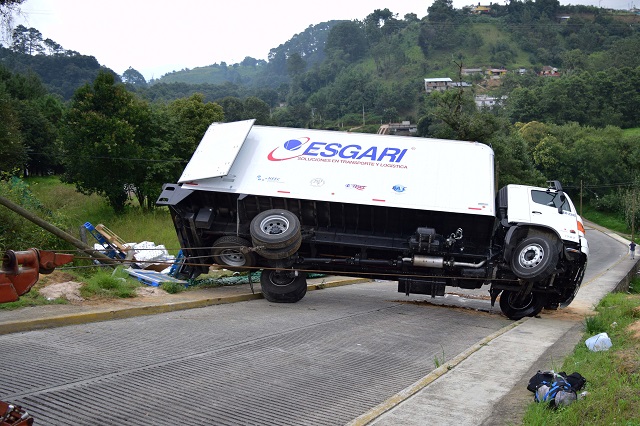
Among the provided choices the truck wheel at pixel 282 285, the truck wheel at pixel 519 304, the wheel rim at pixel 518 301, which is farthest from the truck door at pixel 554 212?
the truck wheel at pixel 282 285

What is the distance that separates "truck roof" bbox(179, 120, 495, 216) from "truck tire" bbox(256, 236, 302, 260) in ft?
3.58

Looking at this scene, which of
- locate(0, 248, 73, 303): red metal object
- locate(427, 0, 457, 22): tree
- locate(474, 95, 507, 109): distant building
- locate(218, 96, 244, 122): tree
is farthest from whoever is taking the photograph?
locate(427, 0, 457, 22): tree

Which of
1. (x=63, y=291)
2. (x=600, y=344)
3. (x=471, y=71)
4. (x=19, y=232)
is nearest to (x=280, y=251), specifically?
(x=63, y=291)

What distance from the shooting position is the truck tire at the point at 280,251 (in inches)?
552

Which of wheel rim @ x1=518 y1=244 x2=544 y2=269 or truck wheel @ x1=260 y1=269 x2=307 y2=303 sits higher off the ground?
wheel rim @ x1=518 y1=244 x2=544 y2=269

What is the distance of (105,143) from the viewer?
3650 centimetres

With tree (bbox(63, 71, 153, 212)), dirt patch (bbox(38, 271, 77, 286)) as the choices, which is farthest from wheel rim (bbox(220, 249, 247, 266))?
tree (bbox(63, 71, 153, 212))

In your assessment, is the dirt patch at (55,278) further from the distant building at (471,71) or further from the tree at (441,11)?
the tree at (441,11)

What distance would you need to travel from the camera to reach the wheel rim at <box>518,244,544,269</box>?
14.1 meters

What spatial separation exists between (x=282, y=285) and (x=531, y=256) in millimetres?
5329

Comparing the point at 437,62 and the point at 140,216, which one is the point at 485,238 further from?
the point at 437,62

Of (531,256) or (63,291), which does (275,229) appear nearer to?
(63,291)

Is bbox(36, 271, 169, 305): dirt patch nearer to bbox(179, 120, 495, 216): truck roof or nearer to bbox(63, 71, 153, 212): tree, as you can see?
bbox(179, 120, 495, 216): truck roof

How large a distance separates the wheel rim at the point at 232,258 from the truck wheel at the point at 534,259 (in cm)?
578
